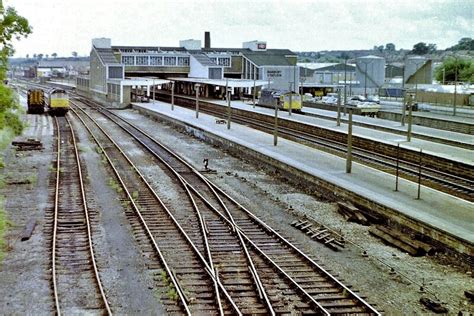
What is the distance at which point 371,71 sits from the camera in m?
83.1

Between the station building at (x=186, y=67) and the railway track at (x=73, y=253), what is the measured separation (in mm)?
49629

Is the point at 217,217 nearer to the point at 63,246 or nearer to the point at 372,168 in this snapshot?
the point at 63,246

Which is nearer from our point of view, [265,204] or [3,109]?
[265,204]

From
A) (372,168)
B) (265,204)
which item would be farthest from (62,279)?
(372,168)

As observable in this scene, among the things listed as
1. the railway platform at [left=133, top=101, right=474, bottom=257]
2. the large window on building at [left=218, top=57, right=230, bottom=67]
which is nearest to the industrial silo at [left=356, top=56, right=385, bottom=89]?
the large window on building at [left=218, top=57, right=230, bottom=67]

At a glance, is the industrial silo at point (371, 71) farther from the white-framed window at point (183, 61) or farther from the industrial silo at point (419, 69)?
the white-framed window at point (183, 61)

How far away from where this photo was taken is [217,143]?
3616 cm

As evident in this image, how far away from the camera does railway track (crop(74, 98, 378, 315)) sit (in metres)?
11.9

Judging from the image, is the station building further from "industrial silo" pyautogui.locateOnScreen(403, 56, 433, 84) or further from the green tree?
the green tree

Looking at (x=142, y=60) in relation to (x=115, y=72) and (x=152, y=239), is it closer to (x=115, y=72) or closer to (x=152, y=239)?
(x=115, y=72)

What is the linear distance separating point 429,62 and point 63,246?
233ft

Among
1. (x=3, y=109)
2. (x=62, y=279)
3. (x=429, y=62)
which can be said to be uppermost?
(x=429, y=62)

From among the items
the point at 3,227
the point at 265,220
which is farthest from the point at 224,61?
the point at 3,227

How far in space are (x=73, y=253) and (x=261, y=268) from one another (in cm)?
483
